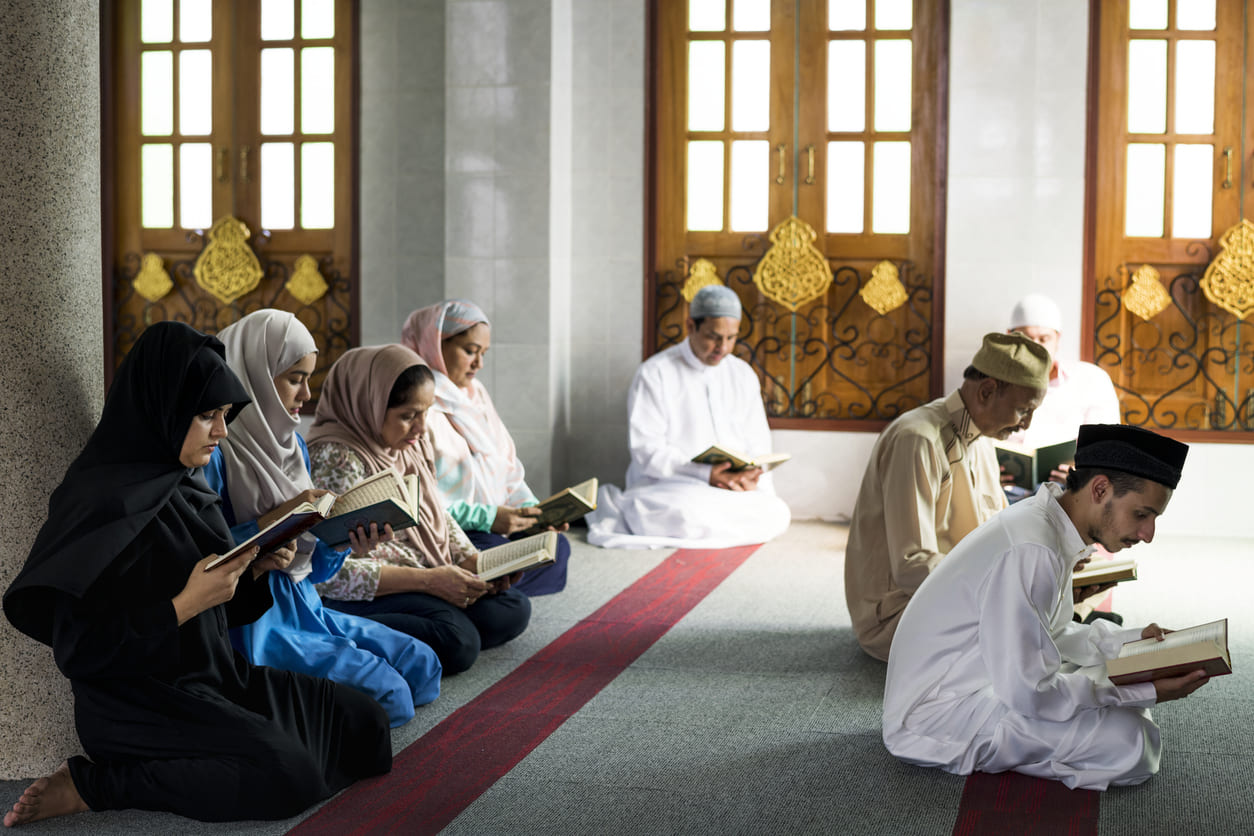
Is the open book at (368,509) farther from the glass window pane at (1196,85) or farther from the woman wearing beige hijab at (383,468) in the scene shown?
the glass window pane at (1196,85)

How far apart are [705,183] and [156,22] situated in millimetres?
3399

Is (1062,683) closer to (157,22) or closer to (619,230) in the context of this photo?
(619,230)

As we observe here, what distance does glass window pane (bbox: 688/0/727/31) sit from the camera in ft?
23.2

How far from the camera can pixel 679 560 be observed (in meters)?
5.92

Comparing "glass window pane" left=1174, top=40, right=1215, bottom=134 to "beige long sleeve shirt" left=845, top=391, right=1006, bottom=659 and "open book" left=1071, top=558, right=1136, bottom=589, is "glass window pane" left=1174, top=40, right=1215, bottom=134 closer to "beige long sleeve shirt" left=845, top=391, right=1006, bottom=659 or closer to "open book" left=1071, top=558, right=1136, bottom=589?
"beige long sleeve shirt" left=845, top=391, right=1006, bottom=659

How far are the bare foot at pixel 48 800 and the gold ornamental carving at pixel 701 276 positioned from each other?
4.75m

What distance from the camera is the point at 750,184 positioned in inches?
280

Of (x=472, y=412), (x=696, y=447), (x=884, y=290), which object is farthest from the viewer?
(x=884, y=290)

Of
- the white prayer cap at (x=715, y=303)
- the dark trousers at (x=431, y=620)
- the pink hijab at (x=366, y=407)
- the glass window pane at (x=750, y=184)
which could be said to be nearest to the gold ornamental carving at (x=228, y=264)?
the white prayer cap at (x=715, y=303)

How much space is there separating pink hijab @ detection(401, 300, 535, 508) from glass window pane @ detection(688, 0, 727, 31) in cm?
253

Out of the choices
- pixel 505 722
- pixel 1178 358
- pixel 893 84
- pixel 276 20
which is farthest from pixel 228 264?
pixel 1178 358

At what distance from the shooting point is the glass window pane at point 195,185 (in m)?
7.58

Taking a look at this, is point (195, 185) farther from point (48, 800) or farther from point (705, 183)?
point (48, 800)

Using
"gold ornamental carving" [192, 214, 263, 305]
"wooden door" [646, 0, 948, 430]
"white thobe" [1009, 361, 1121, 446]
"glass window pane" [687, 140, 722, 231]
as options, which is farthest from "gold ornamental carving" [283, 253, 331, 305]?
"white thobe" [1009, 361, 1121, 446]
